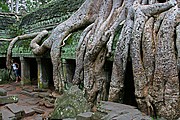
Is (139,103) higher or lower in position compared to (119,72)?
lower

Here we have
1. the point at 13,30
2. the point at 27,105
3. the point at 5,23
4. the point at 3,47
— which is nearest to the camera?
the point at 27,105

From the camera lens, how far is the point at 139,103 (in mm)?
4699

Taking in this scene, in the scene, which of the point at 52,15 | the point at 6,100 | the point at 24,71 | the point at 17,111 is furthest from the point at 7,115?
the point at 52,15

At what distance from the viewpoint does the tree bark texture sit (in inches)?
171

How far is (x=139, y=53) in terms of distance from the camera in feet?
15.7

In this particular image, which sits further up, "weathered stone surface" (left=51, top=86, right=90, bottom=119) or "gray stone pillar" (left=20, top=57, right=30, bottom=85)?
"gray stone pillar" (left=20, top=57, right=30, bottom=85)

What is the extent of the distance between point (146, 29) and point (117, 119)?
6.55 ft

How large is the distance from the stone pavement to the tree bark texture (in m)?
1.17

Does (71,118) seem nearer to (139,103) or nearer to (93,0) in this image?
(139,103)

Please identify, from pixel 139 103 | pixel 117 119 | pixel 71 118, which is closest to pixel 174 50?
pixel 139 103

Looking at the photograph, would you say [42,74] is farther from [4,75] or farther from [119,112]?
[119,112]

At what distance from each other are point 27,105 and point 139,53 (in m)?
3.76

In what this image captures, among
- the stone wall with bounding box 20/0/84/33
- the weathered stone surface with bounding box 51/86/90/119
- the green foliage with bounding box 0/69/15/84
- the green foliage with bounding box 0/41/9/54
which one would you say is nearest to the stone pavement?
the weathered stone surface with bounding box 51/86/90/119

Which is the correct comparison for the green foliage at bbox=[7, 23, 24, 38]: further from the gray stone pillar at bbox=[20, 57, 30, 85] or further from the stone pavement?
the stone pavement
